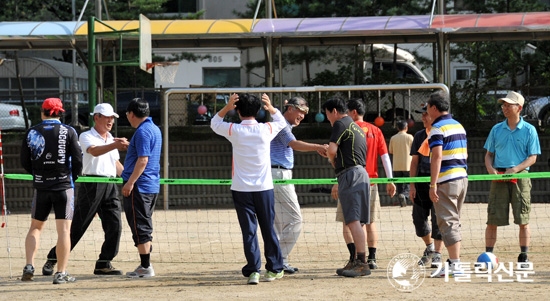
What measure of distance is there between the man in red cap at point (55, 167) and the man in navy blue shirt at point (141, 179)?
0.55m

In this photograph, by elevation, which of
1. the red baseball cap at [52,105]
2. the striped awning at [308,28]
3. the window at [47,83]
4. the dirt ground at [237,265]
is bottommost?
the dirt ground at [237,265]

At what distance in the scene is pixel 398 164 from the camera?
16.7 metres

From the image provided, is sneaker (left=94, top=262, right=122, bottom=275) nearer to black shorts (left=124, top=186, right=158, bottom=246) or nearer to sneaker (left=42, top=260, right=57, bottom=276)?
sneaker (left=42, top=260, right=57, bottom=276)

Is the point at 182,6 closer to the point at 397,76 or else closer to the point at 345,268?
the point at 397,76

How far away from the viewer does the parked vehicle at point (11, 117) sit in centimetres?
2327

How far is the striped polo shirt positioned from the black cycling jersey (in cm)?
361

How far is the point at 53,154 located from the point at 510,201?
496 cm

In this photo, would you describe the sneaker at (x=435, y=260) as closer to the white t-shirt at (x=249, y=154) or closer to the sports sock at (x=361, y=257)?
the sports sock at (x=361, y=257)

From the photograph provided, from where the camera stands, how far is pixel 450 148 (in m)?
7.99

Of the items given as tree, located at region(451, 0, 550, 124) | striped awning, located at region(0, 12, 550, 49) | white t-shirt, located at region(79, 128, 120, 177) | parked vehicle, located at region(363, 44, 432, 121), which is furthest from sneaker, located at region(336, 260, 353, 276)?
tree, located at region(451, 0, 550, 124)

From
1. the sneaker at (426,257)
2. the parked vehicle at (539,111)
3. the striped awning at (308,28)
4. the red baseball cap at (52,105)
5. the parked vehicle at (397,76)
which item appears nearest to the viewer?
the red baseball cap at (52,105)

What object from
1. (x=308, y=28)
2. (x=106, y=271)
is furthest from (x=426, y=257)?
(x=308, y=28)

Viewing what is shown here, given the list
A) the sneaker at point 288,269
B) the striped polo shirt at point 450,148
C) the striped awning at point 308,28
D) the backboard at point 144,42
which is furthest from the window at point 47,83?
the striped polo shirt at point 450,148

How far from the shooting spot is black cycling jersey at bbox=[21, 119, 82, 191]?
7.93 m
